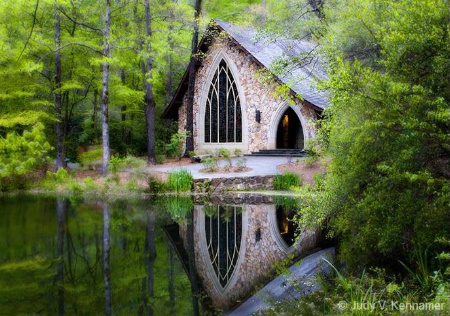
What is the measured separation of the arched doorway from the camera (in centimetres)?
2331

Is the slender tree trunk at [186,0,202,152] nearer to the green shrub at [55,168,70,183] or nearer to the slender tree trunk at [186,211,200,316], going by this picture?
the green shrub at [55,168,70,183]

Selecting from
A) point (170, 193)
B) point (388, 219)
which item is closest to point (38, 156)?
point (170, 193)

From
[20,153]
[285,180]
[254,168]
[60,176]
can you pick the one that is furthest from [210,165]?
[20,153]

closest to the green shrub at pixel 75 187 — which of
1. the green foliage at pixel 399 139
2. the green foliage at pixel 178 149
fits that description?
the green foliage at pixel 178 149

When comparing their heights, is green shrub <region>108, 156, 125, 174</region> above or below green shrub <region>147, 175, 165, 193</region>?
above

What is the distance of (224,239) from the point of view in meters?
8.56

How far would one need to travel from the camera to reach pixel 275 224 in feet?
32.2

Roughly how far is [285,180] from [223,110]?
9162mm

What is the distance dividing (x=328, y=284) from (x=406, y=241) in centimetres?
119

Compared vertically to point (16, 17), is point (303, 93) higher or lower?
lower

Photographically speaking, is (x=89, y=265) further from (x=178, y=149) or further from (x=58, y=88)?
(x=178, y=149)

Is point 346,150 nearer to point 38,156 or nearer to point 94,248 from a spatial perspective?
point 94,248

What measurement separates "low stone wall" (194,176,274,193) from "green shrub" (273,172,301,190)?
0.88 feet

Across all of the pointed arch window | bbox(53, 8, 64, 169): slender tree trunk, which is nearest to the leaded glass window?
bbox(53, 8, 64, 169): slender tree trunk
